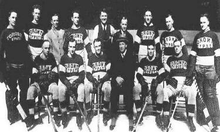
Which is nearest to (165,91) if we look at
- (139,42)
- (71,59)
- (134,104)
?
(134,104)

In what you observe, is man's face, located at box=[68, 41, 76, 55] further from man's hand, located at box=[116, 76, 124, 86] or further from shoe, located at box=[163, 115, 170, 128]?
shoe, located at box=[163, 115, 170, 128]

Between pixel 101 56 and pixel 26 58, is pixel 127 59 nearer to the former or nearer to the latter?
pixel 101 56

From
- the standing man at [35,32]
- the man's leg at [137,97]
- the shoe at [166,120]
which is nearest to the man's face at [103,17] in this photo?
the standing man at [35,32]

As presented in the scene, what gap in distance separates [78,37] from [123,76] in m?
0.78

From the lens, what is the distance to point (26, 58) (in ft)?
12.8

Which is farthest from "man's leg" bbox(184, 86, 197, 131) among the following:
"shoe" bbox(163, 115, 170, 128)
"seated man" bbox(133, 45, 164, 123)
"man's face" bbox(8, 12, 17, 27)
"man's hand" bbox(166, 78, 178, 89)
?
"man's face" bbox(8, 12, 17, 27)

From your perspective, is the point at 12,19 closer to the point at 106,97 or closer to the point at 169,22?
the point at 106,97

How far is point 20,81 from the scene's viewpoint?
3.91m

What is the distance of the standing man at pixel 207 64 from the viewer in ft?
12.2

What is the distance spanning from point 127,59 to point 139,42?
11.9 inches

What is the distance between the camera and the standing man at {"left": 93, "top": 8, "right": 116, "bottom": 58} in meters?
3.90

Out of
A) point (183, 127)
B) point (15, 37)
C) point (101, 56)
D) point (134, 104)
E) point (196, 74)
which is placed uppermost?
point (15, 37)

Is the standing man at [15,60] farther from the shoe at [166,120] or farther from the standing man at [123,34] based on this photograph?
the shoe at [166,120]

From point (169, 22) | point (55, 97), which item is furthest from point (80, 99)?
point (169, 22)
